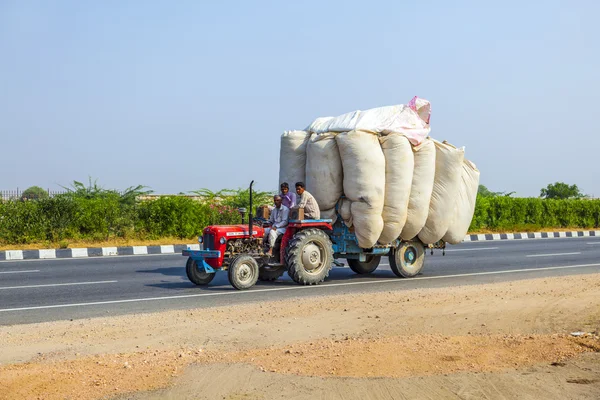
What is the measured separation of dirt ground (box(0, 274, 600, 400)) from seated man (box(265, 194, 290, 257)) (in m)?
2.47

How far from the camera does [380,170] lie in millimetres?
13586

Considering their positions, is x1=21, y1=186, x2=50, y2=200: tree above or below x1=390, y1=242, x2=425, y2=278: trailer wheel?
above

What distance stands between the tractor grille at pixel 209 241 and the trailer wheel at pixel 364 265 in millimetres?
3585

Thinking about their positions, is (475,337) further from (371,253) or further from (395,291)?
(371,253)

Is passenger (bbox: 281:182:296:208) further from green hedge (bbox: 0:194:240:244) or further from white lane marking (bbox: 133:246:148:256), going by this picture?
green hedge (bbox: 0:194:240:244)

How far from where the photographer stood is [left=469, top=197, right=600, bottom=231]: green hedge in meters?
35.2

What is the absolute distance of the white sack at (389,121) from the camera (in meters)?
13.8

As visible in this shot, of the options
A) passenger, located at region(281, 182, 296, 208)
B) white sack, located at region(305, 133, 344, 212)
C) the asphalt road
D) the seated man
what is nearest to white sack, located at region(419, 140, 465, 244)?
the asphalt road

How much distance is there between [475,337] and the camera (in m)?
8.09

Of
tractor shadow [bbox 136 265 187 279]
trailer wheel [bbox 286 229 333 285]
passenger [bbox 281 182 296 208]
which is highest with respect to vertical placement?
passenger [bbox 281 182 296 208]

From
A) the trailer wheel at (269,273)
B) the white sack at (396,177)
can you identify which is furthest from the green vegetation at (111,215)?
the white sack at (396,177)

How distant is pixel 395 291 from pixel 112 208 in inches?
544

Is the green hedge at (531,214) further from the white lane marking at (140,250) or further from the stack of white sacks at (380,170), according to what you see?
the stack of white sacks at (380,170)

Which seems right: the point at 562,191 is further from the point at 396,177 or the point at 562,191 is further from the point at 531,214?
the point at 396,177
